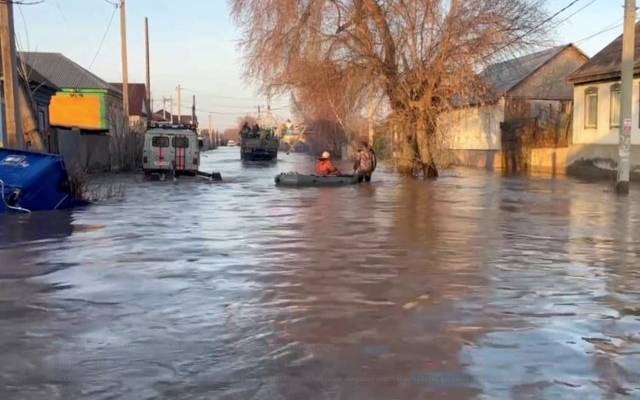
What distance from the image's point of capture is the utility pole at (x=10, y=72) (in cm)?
1811

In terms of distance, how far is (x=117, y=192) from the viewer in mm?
22891

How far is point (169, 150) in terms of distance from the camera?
30.6 metres

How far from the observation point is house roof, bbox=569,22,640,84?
111 feet

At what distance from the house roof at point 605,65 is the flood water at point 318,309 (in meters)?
21.0

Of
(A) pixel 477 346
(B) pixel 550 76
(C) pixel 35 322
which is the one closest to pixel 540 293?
(A) pixel 477 346

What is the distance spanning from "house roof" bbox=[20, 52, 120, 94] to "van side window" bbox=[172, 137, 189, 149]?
1279 inches

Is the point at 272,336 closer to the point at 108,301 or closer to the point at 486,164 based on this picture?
the point at 108,301

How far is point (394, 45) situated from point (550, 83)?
2209 cm

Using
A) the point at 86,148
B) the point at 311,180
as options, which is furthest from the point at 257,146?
the point at 311,180

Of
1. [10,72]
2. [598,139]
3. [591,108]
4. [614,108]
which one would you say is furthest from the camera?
[591,108]

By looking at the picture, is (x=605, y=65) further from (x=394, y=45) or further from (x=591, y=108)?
(x=394, y=45)

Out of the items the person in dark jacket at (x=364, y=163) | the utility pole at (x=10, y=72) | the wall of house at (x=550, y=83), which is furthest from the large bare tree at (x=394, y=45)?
the wall of house at (x=550, y=83)

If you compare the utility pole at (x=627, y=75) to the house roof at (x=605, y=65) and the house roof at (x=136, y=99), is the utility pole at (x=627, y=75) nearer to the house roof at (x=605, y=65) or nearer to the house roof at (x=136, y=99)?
the house roof at (x=605, y=65)

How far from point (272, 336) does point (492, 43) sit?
2611cm
